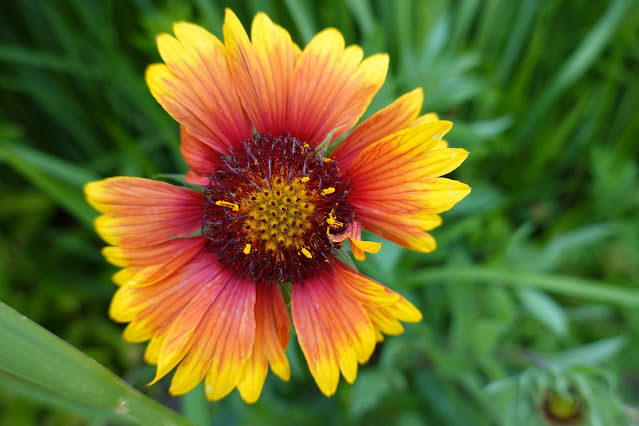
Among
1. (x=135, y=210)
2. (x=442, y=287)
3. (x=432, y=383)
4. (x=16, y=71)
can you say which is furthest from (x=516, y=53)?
(x=16, y=71)

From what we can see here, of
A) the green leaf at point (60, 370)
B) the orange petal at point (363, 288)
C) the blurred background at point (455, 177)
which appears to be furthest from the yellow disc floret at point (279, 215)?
the blurred background at point (455, 177)

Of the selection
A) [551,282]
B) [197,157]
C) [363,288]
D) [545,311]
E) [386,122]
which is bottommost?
[545,311]

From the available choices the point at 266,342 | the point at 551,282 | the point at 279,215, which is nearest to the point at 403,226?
the point at 279,215

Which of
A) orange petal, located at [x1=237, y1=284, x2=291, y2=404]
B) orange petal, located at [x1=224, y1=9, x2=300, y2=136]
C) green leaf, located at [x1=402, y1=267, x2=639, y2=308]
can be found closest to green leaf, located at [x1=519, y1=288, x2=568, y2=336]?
green leaf, located at [x1=402, y1=267, x2=639, y2=308]

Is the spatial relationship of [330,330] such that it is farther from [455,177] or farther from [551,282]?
[455,177]

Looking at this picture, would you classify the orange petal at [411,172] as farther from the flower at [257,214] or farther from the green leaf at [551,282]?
the green leaf at [551,282]

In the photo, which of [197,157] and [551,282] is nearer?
[197,157]

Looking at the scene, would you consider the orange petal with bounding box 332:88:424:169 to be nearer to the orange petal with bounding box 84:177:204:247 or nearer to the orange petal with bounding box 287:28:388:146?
the orange petal with bounding box 287:28:388:146
